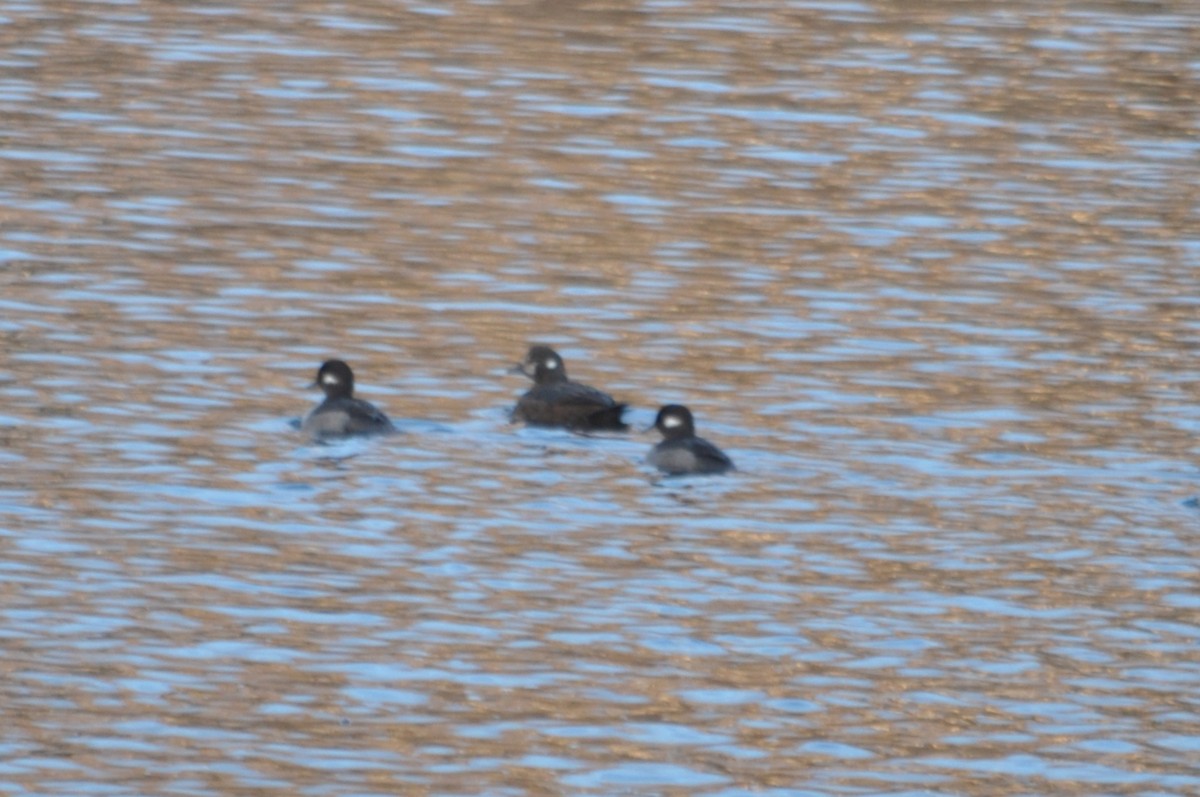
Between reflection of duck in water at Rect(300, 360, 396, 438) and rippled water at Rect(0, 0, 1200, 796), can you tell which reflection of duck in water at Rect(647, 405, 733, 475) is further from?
reflection of duck in water at Rect(300, 360, 396, 438)

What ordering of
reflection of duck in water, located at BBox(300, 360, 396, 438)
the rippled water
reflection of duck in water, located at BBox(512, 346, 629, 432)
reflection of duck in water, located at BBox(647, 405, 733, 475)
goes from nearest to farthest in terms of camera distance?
the rippled water < reflection of duck in water, located at BBox(647, 405, 733, 475) < reflection of duck in water, located at BBox(300, 360, 396, 438) < reflection of duck in water, located at BBox(512, 346, 629, 432)

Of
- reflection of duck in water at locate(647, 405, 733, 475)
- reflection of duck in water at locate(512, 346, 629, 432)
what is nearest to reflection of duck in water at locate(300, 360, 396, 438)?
reflection of duck in water at locate(512, 346, 629, 432)

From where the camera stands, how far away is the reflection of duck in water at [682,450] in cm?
1409

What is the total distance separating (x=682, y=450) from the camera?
1414cm

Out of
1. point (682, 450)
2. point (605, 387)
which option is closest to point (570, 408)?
point (682, 450)

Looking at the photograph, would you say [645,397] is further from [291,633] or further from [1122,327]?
[291,633]

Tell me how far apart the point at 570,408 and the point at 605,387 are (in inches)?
56.5

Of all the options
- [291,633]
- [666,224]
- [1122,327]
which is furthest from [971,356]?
[291,633]

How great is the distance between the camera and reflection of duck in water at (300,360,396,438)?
574 inches

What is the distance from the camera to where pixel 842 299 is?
18.8 m

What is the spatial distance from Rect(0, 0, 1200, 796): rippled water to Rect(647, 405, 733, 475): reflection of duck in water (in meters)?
0.11

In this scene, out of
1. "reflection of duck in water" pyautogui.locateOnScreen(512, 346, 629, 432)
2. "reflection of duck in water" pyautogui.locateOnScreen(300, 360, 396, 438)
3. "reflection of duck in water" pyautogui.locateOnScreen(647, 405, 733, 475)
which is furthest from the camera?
"reflection of duck in water" pyautogui.locateOnScreen(512, 346, 629, 432)

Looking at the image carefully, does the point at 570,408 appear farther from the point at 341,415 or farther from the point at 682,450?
the point at 341,415

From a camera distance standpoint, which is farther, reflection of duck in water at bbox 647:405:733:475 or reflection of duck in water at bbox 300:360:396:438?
reflection of duck in water at bbox 300:360:396:438
